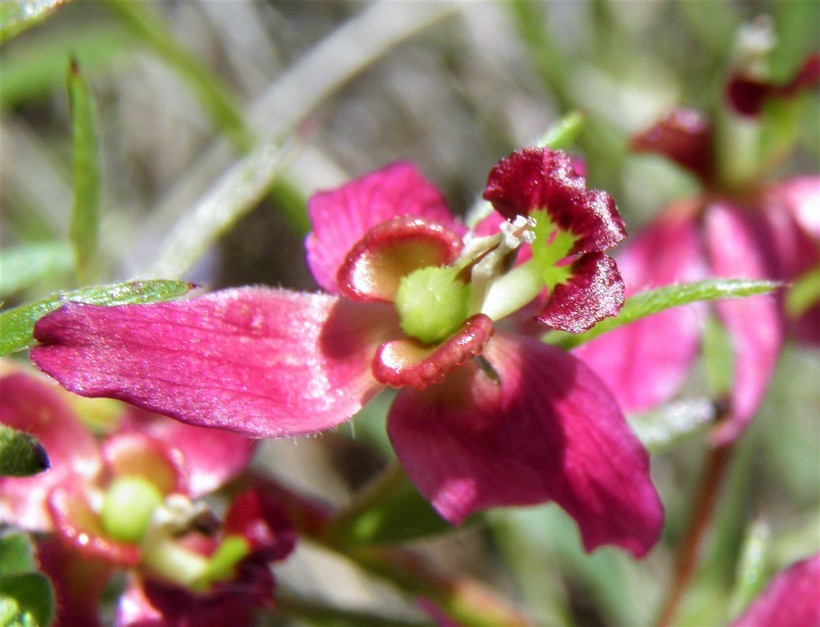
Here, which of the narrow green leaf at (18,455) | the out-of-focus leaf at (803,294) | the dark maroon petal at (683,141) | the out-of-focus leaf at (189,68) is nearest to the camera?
the narrow green leaf at (18,455)

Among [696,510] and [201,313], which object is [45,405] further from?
[696,510]

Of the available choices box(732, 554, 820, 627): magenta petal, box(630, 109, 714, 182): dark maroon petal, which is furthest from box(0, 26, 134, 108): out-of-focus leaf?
box(732, 554, 820, 627): magenta petal

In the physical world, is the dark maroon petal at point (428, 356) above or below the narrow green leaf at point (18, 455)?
below

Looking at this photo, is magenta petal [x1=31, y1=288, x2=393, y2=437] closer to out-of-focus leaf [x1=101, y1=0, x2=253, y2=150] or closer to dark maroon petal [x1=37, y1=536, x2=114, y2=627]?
dark maroon petal [x1=37, y1=536, x2=114, y2=627]

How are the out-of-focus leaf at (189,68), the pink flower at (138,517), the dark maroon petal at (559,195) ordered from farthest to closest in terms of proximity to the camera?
the out-of-focus leaf at (189,68) → the pink flower at (138,517) → the dark maroon petal at (559,195)

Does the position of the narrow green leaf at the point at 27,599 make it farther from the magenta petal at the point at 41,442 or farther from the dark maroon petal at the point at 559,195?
the dark maroon petal at the point at 559,195

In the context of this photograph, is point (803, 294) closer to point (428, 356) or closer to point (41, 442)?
Answer: point (428, 356)

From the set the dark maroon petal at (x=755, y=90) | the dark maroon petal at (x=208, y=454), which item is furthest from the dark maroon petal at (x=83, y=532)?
the dark maroon petal at (x=755, y=90)
